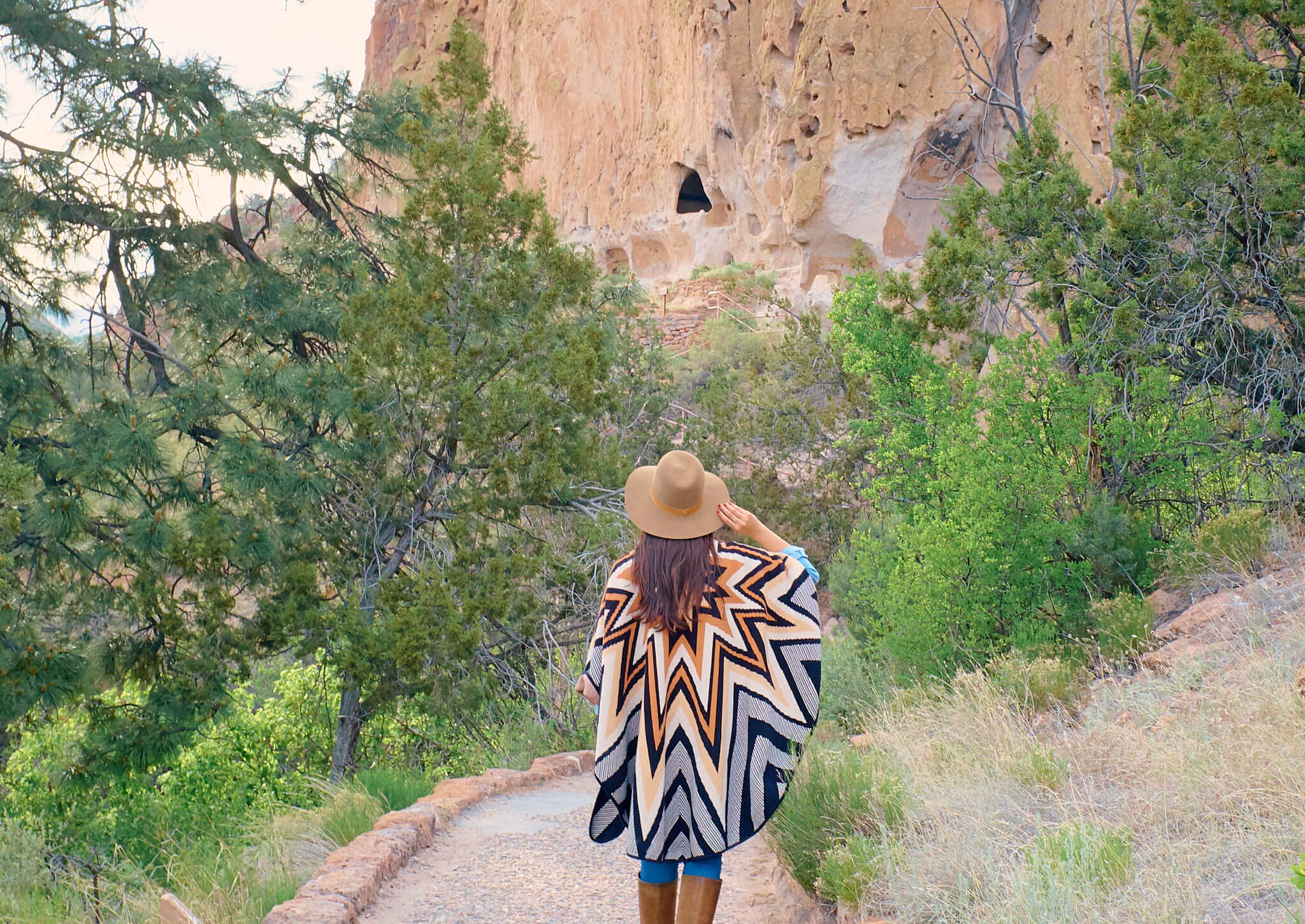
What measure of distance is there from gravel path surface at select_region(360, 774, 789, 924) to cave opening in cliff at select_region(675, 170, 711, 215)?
28817 millimetres

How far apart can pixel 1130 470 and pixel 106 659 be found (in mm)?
7992

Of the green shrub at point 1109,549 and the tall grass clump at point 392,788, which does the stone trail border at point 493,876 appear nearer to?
the tall grass clump at point 392,788

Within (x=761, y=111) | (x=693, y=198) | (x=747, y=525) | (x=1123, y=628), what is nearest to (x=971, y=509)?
(x=1123, y=628)

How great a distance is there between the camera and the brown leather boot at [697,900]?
2.97 metres

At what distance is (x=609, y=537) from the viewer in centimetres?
895

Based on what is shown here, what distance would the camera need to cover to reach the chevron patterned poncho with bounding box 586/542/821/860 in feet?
10.2

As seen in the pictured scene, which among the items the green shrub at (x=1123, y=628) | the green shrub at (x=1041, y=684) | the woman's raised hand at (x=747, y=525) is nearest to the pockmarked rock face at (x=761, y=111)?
the green shrub at (x=1123, y=628)

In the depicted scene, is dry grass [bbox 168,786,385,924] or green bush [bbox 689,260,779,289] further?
green bush [bbox 689,260,779,289]

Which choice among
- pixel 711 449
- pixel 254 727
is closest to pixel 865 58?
pixel 711 449

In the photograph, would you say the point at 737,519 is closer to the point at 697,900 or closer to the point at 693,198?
the point at 697,900

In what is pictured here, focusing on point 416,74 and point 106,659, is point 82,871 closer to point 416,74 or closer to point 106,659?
point 106,659

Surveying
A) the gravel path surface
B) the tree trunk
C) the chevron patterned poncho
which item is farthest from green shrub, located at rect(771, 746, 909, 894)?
the tree trunk

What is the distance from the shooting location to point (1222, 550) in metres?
7.80

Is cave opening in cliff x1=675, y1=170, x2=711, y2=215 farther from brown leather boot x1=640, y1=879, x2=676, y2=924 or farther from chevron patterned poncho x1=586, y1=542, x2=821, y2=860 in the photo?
brown leather boot x1=640, y1=879, x2=676, y2=924
